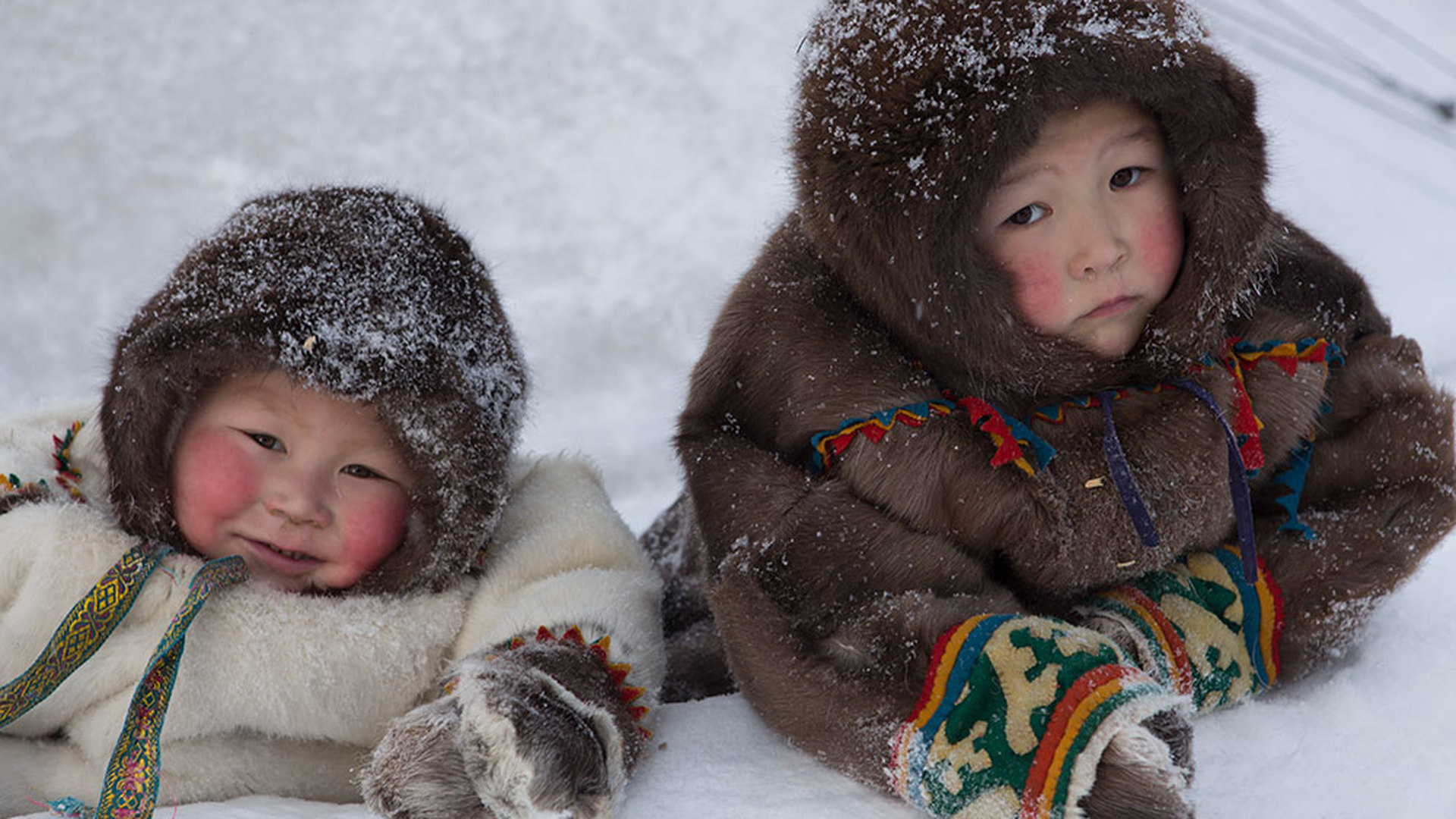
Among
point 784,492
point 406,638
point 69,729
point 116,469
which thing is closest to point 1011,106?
point 784,492

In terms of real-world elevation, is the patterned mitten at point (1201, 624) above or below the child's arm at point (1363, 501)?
below

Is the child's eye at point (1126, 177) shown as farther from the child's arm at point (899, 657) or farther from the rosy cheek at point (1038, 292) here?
the child's arm at point (899, 657)

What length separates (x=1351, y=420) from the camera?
1.43 meters

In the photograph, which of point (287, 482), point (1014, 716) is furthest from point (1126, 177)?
point (287, 482)

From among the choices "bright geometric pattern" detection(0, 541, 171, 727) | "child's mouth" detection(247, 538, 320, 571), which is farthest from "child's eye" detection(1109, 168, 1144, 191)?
"bright geometric pattern" detection(0, 541, 171, 727)

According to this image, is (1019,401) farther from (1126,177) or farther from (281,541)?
(281,541)

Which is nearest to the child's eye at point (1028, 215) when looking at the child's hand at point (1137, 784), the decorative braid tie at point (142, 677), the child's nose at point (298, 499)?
the child's hand at point (1137, 784)

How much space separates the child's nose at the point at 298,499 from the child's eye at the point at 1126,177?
882mm

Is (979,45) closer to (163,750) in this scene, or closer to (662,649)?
(662,649)

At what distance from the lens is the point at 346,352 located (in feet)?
4.35

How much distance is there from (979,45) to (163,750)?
3.55 ft

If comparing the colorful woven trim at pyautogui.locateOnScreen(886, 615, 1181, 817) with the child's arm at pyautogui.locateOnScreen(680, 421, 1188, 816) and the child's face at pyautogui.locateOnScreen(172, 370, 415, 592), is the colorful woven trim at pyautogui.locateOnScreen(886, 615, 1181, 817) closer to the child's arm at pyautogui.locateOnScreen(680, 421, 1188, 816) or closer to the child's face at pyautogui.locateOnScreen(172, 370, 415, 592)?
the child's arm at pyautogui.locateOnScreen(680, 421, 1188, 816)

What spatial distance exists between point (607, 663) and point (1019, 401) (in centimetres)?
49

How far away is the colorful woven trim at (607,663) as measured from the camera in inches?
48.1
